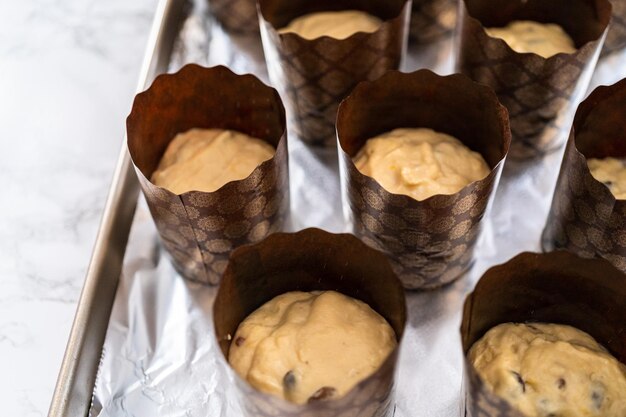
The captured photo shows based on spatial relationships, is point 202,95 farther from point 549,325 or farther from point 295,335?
point 549,325

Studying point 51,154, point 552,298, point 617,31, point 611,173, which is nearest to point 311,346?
point 552,298

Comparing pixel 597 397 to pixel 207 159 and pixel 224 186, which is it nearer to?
pixel 224 186

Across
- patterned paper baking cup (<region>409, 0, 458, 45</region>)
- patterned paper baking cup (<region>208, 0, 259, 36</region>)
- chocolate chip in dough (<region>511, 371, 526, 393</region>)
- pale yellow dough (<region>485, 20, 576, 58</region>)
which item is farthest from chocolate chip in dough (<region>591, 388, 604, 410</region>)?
patterned paper baking cup (<region>208, 0, 259, 36</region>)

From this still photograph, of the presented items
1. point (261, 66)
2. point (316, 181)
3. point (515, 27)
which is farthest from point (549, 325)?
point (261, 66)

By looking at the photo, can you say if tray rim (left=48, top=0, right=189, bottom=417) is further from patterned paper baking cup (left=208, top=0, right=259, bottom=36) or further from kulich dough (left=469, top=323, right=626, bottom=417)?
kulich dough (left=469, top=323, right=626, bottom=417)

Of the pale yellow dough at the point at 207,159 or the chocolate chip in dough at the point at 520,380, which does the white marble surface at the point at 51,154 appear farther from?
the chocolate chip in dough at the point at 520,380

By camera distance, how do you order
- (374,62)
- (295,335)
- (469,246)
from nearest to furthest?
(295,335) < (469,246) < (374,62)

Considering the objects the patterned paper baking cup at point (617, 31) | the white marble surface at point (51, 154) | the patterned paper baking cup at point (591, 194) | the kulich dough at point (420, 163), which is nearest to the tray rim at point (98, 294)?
the white marble surface at point (51, 154)

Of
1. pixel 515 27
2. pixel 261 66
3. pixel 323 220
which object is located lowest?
pixel 323 220
